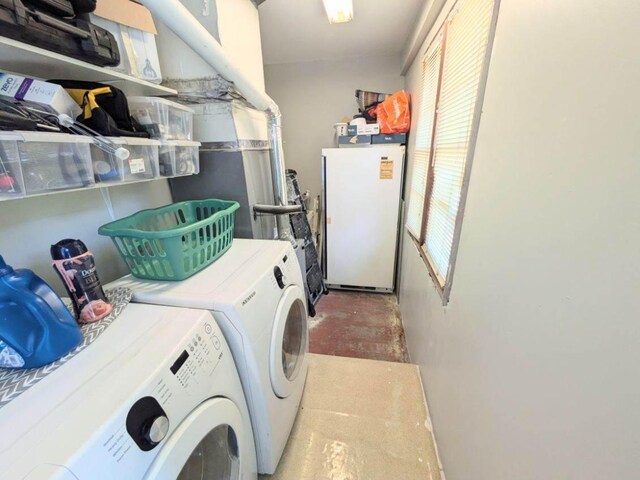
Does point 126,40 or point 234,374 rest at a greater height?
point 126,40

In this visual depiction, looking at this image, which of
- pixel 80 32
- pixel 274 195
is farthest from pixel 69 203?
pixel 274 195

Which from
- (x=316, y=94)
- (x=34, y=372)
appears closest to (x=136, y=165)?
(x=34, y=372)

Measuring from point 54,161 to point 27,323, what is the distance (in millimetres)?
413

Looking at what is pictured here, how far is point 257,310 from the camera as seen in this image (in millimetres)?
864

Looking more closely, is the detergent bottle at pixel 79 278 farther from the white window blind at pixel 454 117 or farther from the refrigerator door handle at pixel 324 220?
the refrigerator door handle at pixel 324 220

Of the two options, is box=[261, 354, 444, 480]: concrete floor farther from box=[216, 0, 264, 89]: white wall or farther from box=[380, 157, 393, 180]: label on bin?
box=[216, 0, 264, 89]: white wall

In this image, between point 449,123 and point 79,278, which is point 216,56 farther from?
point 449,123

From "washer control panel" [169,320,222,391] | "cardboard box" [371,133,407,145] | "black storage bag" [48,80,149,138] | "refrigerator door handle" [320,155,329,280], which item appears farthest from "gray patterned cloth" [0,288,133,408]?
"cardboard box" [371,133,407,145]

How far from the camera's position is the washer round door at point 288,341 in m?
0.96

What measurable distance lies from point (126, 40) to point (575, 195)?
4.67ft

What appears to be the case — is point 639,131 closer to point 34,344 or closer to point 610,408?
point 610,408

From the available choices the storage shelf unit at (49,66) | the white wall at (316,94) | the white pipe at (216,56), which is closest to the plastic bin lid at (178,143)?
the storage shelf unit at (49,66)

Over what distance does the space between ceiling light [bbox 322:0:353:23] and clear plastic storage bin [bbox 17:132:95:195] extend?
170 cm

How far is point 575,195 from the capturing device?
18.1 inches
